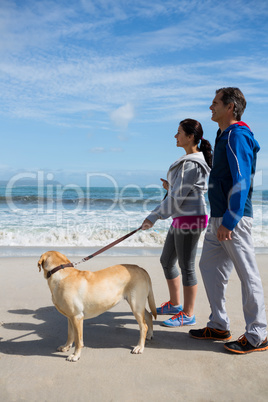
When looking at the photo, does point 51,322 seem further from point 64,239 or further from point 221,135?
point 64,239

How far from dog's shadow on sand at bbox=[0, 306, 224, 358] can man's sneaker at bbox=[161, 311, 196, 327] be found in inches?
2.7

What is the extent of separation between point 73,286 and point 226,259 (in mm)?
1317

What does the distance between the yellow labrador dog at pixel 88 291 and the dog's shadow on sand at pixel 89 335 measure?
213 millimetres

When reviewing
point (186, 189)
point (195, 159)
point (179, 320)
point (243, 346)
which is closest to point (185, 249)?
point (186, 189)

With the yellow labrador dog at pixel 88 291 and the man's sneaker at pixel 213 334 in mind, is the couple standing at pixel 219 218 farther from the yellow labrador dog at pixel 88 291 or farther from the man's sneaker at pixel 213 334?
the yellow labrador dog at pixel 88 291

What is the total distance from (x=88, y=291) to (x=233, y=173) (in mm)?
1448

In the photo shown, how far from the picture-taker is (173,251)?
3.84m

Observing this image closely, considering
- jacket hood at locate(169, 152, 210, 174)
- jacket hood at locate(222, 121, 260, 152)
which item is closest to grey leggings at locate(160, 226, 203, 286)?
jacket hood at locate(169, 152, 210, 174)

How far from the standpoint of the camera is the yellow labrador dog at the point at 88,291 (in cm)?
295

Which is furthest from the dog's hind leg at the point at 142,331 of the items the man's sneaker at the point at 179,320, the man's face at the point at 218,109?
the man's face at the point at 218,109

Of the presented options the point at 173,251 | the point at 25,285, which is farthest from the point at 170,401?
the point at 25,285

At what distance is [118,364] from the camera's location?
2906mm

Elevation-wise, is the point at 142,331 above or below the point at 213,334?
above

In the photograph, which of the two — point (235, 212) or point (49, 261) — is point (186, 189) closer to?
point (235, 212)
